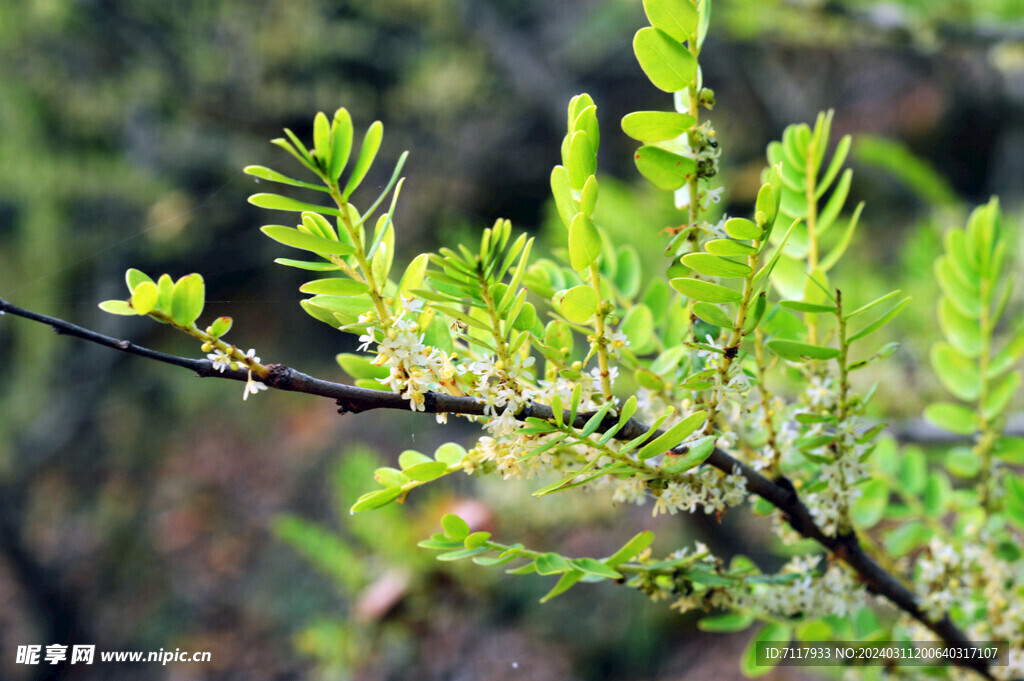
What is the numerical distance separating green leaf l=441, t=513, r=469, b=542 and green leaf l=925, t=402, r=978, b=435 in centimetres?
34

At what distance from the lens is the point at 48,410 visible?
1.60m

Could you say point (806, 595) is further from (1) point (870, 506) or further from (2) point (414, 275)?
(2) point (414, 275)

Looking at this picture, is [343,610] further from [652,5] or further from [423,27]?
[423,27]

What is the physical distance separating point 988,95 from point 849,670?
2.80 m

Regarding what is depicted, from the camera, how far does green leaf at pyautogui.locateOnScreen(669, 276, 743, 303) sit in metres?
0.22

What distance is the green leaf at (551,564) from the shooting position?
0.26 meters

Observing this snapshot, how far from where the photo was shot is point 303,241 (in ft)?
0.67

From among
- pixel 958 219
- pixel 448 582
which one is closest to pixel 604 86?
pixel 958 219

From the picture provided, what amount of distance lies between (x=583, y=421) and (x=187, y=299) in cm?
15

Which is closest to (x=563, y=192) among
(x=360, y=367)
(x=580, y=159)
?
(x=580, y=159)

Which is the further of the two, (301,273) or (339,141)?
(301,273)

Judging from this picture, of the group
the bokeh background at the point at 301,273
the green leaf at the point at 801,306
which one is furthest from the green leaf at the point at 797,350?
the bokeh background at the point at 301,273

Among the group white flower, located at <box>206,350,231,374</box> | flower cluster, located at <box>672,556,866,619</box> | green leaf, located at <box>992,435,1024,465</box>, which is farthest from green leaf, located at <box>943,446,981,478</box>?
white flower, located at <box>206,350,231,374</box>

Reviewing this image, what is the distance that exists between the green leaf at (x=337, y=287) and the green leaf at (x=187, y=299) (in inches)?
1.4
